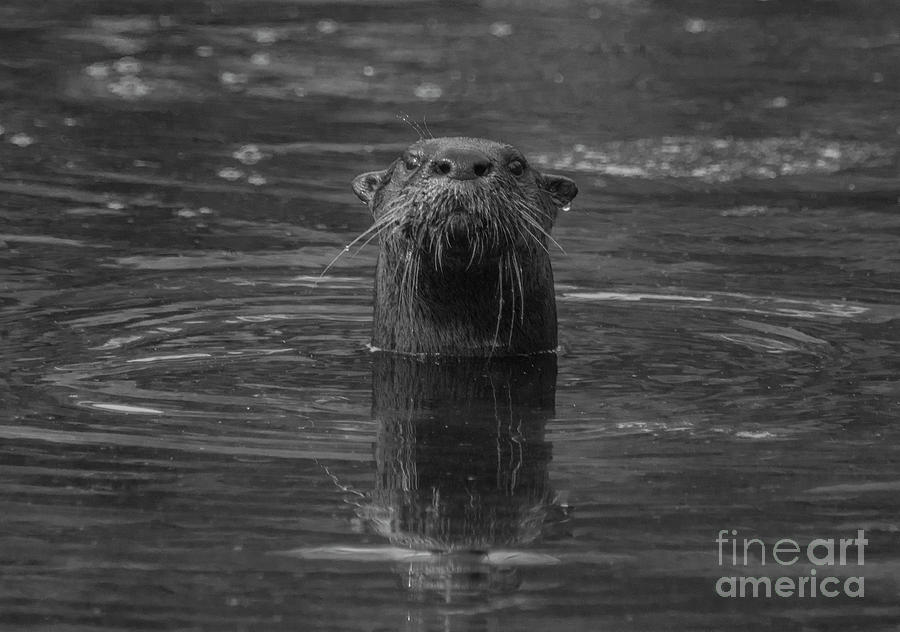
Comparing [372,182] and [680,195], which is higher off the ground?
[372,182]

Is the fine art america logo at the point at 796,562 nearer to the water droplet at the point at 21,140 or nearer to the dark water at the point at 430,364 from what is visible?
the dark water at the point at 430,364

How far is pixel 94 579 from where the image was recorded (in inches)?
191

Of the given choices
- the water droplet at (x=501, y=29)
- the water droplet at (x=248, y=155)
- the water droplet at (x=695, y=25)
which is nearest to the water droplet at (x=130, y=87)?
the water droplet at (x=248, y=155)

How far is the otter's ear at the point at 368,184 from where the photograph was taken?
26.3 feet

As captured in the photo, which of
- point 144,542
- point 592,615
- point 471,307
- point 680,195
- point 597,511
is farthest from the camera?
point 680,195

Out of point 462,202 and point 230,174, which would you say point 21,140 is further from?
point 462,202

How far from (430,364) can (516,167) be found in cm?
86

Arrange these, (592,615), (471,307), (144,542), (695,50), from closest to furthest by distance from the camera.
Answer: (592,615) → (144,542) → (471,307) → (695,50)

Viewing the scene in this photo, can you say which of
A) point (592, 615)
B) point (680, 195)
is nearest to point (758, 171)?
point (680, 195)

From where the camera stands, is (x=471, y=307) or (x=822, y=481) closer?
(x=822, y=481)

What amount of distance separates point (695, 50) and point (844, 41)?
4.41 ft

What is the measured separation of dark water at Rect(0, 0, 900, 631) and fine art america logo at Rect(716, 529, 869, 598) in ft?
0.10

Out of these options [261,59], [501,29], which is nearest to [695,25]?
[501,29]

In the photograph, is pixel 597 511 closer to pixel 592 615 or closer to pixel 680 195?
pixel 592 615
